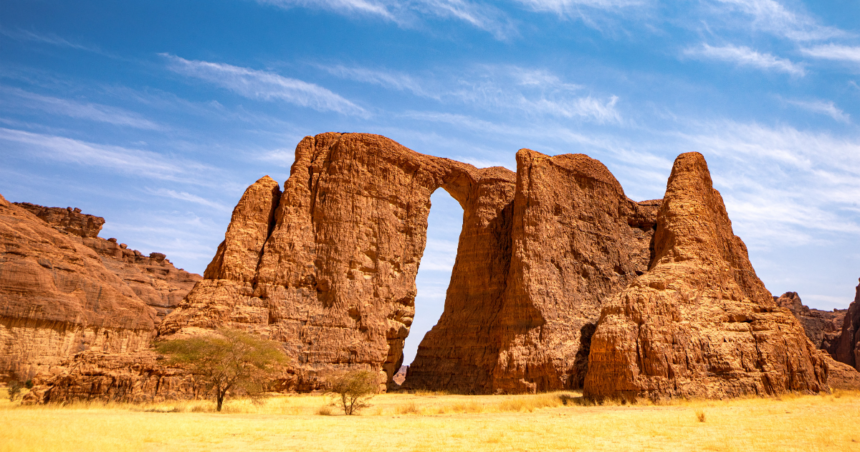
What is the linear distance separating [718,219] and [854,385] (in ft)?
37.5

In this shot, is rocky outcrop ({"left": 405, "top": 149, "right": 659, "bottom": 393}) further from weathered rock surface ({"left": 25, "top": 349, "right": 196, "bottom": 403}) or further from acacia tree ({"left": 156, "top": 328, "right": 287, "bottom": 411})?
weathered rock surface ({"left": 25, "top": 349, "right": 196, "bottom": 403})

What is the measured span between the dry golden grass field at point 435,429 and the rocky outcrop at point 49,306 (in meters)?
9.66

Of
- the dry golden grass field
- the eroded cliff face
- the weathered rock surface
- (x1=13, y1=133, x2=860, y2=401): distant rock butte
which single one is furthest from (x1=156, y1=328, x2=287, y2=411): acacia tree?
the eroded cliff face

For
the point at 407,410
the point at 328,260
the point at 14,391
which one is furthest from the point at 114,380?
the point at 328,260

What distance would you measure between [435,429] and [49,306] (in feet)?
77.4

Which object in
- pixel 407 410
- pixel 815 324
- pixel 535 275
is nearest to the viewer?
pixel 407 410

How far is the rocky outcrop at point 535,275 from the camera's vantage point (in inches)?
1145

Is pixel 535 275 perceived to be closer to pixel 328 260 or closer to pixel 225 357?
pixel 328 260

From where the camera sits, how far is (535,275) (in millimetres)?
30781

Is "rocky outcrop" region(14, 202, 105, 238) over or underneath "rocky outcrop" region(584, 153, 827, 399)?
over

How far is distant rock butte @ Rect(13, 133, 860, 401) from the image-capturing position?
22.6m

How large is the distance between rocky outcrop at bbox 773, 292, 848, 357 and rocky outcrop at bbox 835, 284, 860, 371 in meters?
1.54

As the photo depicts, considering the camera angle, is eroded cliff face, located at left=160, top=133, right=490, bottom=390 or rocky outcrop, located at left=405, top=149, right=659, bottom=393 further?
rocky outcrop, located at left=405, top=149, right=659, bottom=393

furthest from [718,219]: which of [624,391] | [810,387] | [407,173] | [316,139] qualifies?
[316,139]
